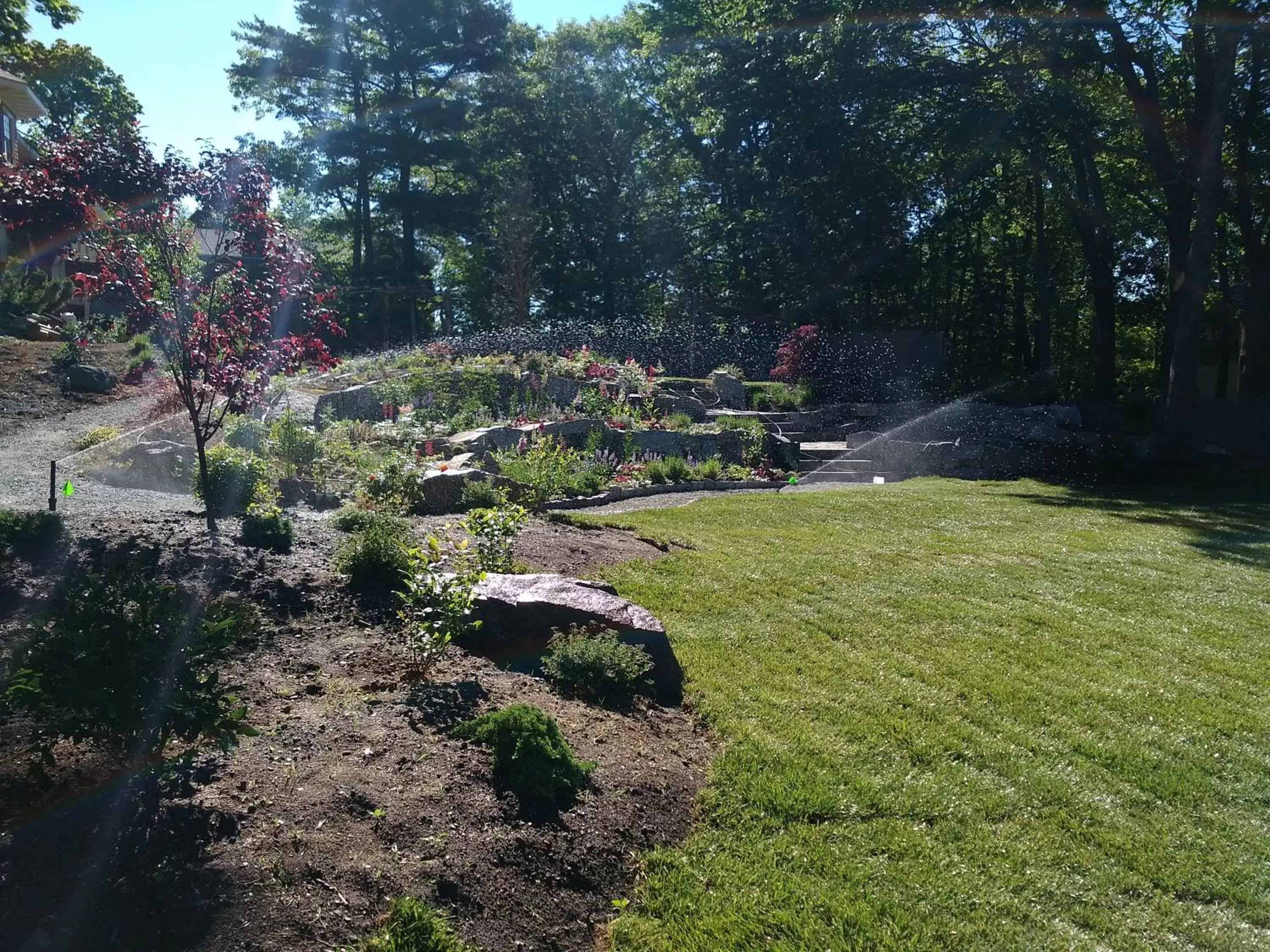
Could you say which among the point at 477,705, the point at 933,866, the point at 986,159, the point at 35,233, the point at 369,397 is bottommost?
the point at 933,866

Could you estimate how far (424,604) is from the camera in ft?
14.2

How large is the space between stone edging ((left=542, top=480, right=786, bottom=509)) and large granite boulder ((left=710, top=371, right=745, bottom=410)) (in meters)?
3.99

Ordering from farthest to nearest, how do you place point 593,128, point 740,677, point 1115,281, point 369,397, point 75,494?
point 593,128 → point 1115,281 → point 369,397 → point 75,494 → point 740,677

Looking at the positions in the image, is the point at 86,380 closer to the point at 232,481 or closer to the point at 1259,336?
the point at 232,481

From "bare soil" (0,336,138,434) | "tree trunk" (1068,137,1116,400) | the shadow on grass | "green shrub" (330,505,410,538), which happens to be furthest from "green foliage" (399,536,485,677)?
"tree trunk" (1068,137,1116,400)

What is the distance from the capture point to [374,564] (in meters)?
4.91

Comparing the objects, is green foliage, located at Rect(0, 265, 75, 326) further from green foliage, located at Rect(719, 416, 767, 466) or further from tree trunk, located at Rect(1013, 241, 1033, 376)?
tree trunk, located at Rect(1013, 241, 1033, 376)

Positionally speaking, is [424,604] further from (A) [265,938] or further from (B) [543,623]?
(A) [265,938]

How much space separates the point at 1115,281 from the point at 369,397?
23.3m

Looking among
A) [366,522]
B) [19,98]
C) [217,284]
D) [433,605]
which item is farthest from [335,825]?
[19,98]

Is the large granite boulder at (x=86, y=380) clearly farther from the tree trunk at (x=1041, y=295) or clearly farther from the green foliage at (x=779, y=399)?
the tree trunk at (x=1041, y=295)

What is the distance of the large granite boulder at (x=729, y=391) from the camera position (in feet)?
51.9

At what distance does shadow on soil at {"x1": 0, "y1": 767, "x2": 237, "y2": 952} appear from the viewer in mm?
2318

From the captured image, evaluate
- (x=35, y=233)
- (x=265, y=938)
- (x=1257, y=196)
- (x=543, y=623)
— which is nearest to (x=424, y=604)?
(x=543, y=623)
